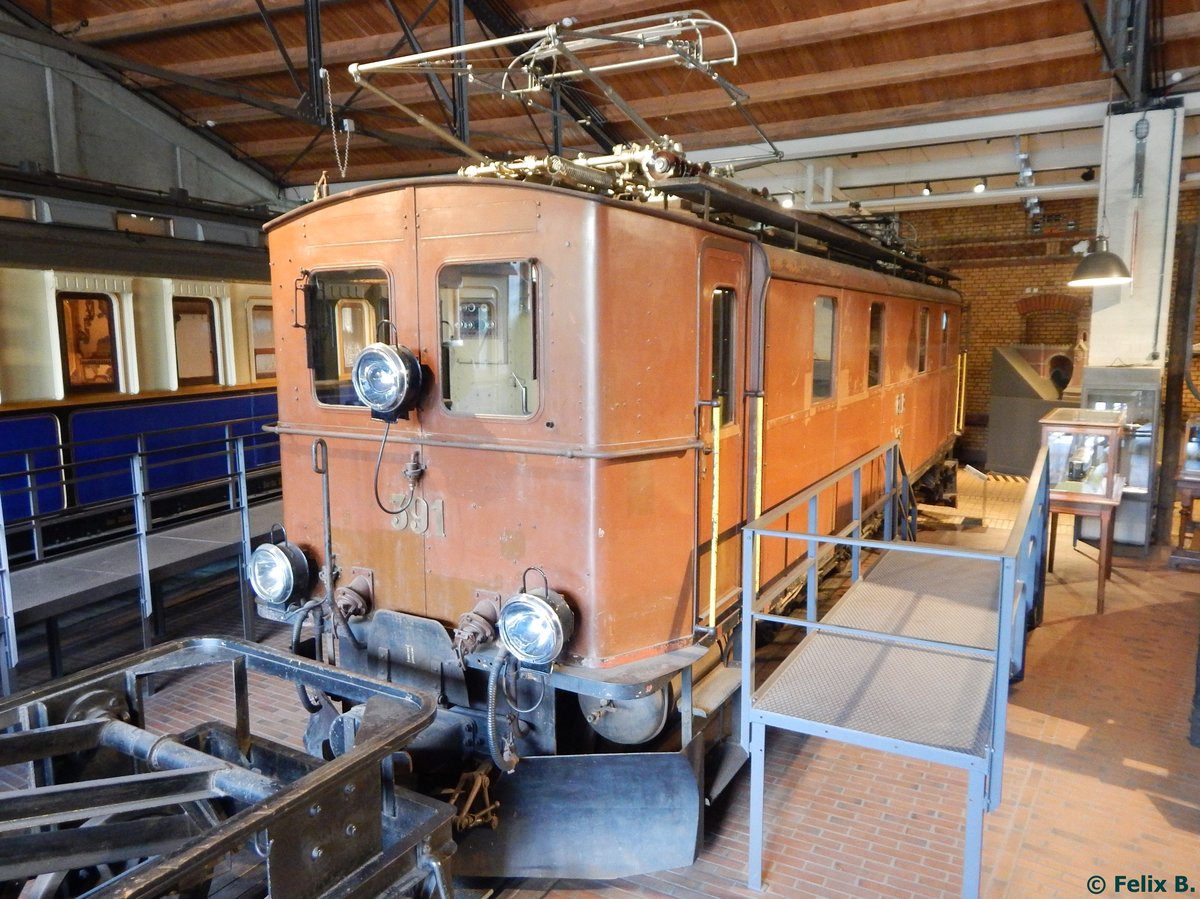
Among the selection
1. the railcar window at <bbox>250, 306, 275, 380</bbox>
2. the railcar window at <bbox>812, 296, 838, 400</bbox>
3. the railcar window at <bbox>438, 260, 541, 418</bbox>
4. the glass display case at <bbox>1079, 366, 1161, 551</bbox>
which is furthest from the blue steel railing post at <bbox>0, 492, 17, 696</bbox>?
the glass display case at <bbox>1079, 366, 1161, 551</bbox>

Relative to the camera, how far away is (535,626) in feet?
11.7

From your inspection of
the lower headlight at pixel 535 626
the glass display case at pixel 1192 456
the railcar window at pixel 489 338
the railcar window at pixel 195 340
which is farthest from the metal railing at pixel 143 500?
the glass display case at pixel 1192 456

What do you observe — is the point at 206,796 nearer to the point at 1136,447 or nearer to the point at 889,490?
the point at 889,490

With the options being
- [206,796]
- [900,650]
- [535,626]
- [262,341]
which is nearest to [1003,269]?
[262,341]

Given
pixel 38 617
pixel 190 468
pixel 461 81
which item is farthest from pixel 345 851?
pixel 190 468

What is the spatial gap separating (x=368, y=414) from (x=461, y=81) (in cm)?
462

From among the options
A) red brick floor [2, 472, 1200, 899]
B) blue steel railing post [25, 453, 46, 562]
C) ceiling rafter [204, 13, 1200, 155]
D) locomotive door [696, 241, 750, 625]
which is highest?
ceiling rafter [204, 13, 1200, 155]

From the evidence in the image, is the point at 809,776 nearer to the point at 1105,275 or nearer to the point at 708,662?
the point at 708,662

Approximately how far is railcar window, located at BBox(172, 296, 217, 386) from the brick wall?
11.5m

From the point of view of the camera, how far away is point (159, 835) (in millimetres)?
2930

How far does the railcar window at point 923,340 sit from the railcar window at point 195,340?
7590mm

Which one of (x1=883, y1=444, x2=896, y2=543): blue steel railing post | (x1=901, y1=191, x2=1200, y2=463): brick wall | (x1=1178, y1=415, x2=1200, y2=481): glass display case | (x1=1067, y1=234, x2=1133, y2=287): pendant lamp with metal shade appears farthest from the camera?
(x1=901, y1=191, x2=1200, y2=463): brick wall

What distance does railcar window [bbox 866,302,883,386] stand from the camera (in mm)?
7289

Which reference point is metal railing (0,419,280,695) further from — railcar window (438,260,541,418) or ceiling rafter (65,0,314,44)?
ceiling rafter (65,0,314,44)
